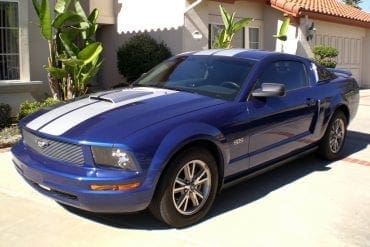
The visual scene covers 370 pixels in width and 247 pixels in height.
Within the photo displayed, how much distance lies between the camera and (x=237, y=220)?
477cm

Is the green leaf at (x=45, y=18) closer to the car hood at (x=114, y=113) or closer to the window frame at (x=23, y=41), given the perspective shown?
the window frame at (x=23, y=41)

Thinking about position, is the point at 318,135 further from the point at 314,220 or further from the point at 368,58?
the point at 368,58

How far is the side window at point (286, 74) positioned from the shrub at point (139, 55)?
→ 6383 mm

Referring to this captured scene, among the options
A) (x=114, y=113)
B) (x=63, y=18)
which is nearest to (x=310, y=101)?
(x=114, y=113)

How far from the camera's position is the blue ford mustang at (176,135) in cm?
411

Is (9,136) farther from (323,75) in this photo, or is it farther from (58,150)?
(323,75)

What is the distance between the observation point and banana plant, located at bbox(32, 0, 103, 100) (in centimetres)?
883

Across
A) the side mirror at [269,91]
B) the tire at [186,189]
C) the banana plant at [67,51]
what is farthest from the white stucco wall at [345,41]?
the tire at [186,189]

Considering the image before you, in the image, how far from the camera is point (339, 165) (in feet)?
22.7

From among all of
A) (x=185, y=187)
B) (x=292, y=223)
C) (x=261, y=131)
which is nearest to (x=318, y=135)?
(x=261, y=131)

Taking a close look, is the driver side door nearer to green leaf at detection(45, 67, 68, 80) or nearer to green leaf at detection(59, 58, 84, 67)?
green leaf at detection(59, 58, 84, 67)

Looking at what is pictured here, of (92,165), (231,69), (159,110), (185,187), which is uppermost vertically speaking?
(231,69)

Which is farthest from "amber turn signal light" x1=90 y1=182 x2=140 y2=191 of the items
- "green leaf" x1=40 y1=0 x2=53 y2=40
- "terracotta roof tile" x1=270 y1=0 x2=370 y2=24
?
"terracotta roof tile" x1=270 y1=0 x2=370 y2=24

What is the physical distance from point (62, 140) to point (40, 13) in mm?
5172
